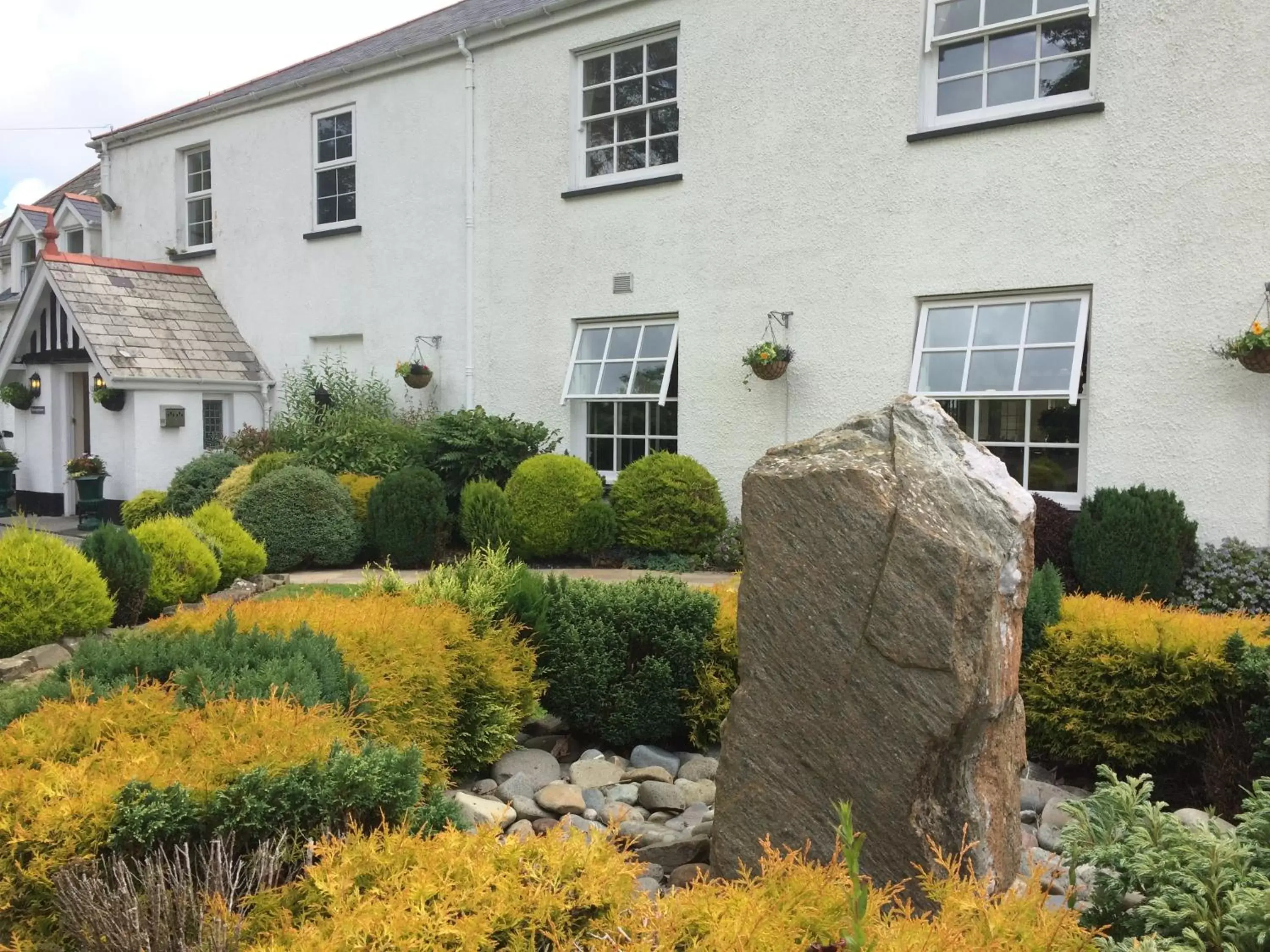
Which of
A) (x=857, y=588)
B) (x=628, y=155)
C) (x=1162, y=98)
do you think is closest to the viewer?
(x=857, y=588)

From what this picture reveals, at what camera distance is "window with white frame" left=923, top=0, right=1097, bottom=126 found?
10.4m

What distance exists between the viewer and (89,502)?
16.3 metres

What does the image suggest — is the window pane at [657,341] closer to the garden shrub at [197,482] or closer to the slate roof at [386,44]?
the slate roof at [386,44]

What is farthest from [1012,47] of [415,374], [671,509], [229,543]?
[229,543]

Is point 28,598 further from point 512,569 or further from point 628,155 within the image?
point 628,155

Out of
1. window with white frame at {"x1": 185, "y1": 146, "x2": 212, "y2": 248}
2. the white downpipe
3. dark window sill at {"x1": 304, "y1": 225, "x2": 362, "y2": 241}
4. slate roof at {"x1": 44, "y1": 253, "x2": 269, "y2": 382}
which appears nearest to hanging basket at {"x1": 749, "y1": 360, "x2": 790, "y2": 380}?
the white downpipe

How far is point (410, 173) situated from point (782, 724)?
1345 cm

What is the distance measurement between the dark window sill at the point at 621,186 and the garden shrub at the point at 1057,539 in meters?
5.95

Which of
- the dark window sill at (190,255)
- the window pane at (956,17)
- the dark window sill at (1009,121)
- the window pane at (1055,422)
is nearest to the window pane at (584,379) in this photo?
the dark window sill at (1009,121)

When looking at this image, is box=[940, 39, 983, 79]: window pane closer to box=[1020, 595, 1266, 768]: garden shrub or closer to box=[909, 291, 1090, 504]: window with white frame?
box=[909, 291, 1090, 504]: window with white frame

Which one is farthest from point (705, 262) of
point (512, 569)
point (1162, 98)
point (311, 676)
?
point (311, 676)

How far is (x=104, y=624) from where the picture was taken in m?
7.70

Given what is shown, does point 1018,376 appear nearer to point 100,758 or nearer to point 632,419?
point 632,419

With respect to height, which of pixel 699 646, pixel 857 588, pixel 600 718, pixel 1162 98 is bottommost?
pixel 600 718
